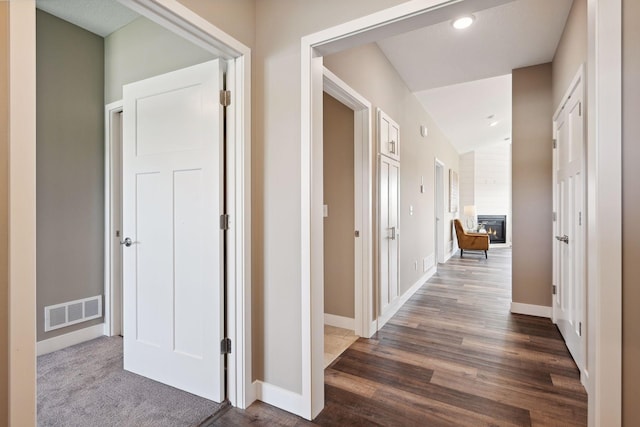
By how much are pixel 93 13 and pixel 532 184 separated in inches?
177

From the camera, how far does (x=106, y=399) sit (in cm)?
187

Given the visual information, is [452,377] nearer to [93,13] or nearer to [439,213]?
[93,13]

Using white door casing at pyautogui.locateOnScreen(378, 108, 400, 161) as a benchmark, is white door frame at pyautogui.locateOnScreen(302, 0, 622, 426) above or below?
below

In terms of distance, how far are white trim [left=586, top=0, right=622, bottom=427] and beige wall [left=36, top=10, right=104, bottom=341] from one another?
349cm

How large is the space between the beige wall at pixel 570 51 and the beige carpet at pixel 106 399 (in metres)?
3.35

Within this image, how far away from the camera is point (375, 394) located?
1950 mm

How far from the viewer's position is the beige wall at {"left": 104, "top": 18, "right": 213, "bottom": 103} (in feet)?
7.35

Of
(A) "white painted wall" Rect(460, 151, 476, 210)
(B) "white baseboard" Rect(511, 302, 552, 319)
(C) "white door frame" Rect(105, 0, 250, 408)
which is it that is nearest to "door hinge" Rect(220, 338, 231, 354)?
(C) "white door frame" Rect(105, 0, 250, 408)

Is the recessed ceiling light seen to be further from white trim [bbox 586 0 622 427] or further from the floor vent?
the floor vent

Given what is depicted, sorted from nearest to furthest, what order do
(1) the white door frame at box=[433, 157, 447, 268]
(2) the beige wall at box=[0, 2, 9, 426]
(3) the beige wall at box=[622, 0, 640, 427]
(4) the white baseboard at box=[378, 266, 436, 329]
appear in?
(2) the beige wall at box=[0, 2, 9, 426]
(3) the beige wall at box=[622, 0, 640, 427]
(4) the white baseboard at box=[378, 266, 436, 329]
(1) the white door frame at box=[433, 157, 447, 268]

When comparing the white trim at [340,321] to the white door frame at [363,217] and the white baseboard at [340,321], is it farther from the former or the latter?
the white door frame at [363,217]

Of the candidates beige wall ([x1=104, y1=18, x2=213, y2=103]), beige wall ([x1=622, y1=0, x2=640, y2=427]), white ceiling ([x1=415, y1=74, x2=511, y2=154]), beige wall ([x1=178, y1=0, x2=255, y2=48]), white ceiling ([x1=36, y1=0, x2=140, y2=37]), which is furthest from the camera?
white ceiling ([x1=415, y1=74, x2=511, y2=154])

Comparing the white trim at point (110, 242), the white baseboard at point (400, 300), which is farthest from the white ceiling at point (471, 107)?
the white trim at point (110, 242)

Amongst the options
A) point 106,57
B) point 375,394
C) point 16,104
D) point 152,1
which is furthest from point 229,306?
point 106,57
